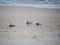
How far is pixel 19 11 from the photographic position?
56.7 inches

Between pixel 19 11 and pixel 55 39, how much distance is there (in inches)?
21.0

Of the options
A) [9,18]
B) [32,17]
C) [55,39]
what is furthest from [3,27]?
[55,39]

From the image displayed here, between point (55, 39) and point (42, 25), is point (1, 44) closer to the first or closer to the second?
point (42, 25)

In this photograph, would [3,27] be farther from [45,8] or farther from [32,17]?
[45,8]

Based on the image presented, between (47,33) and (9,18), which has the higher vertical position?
(9,18)

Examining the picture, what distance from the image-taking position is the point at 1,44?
136cm

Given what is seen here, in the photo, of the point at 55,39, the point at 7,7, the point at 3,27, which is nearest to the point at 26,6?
the point at 7,7

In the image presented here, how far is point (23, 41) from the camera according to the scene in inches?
54.4

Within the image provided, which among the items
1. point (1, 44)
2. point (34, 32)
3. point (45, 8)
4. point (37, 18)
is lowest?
point (1, 44)

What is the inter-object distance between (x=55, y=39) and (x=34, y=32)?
0.26 meters

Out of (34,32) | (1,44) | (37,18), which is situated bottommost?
(1,44)

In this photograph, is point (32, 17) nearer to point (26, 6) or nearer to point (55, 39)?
point (26, 6)

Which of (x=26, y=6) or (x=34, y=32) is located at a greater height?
(x=26, y=6)

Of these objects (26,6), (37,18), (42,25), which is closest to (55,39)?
(42,25)
